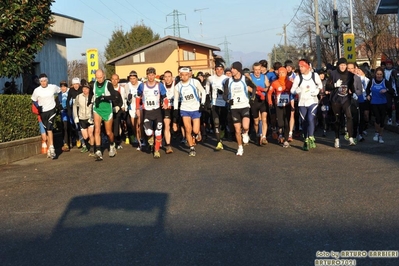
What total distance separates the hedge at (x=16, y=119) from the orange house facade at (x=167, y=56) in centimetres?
4636

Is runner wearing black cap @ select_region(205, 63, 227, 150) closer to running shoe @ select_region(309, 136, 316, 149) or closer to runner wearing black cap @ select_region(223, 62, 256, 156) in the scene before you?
runner wearing black cap @ select_region(223, 62, 256, 156)

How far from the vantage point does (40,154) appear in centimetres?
1579

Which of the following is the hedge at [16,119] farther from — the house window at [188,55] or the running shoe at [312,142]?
the house window at [188,55]

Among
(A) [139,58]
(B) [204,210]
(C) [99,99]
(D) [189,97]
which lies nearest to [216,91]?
(D) [189,97]

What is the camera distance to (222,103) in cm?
1560

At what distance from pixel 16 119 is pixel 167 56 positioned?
161 feet

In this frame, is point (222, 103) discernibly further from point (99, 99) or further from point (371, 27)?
point (371, 27)

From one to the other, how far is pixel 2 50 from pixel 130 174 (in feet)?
20.3

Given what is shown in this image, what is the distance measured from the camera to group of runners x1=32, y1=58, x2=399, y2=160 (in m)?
13.3

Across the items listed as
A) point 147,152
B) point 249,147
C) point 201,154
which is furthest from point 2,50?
point 249,147

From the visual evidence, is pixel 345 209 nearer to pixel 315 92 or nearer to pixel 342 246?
pixel 342 246

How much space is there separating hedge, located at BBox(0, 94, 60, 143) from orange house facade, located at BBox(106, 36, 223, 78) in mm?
46363

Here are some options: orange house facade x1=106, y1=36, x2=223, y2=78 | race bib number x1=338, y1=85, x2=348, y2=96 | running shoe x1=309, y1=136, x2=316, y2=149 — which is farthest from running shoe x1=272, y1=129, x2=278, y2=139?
orange house facade x1=106, y1=36, x2=223, y2=78

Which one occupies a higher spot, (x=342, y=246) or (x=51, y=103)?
(x=51, y=103)
